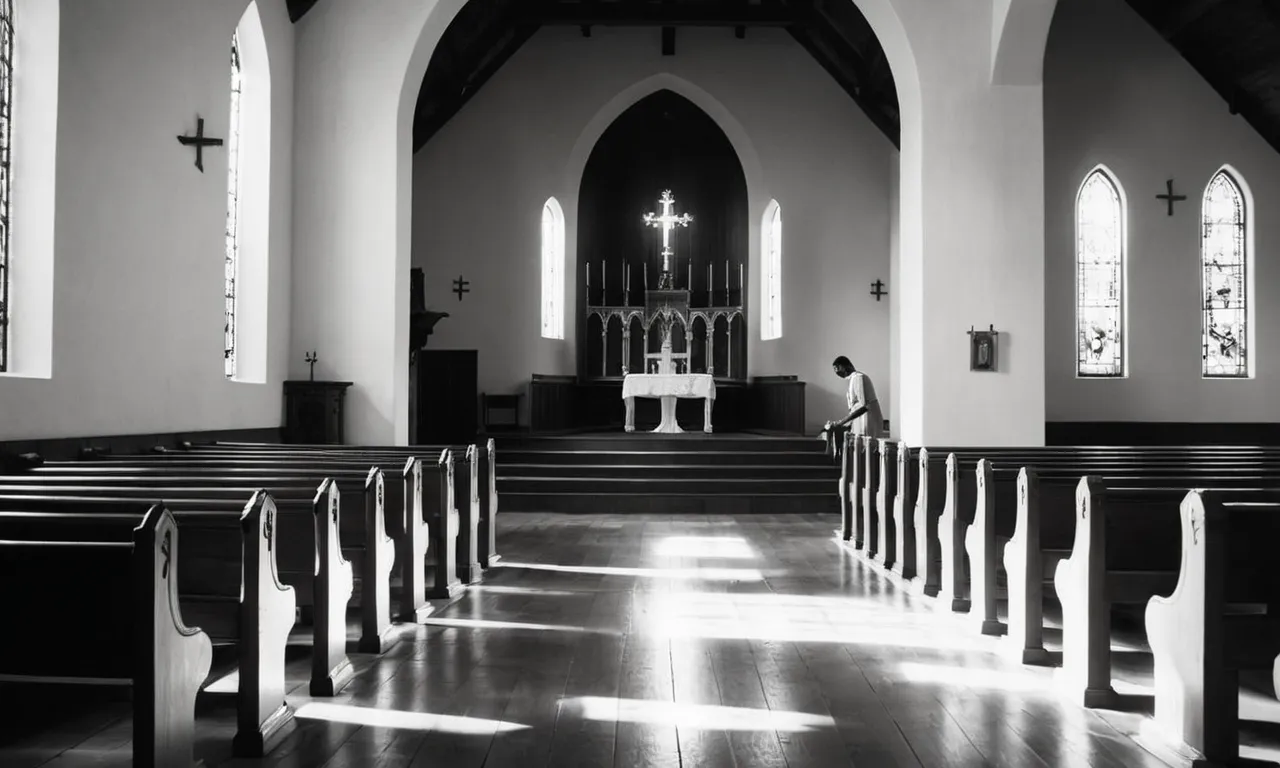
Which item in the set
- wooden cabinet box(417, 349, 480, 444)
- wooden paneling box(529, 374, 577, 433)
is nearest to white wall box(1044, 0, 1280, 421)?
wooden paneling box(529, 374, 577, 433)

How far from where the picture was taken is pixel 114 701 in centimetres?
328

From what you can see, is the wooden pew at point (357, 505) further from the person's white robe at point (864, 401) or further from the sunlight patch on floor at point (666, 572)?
the person's white robe at point (864, 401)

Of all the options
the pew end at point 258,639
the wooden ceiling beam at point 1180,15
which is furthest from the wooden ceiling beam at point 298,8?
the wooden ceiling beam at point 1180,15

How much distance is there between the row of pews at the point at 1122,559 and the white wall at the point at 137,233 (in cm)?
473

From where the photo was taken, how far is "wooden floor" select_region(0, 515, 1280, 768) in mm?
2854

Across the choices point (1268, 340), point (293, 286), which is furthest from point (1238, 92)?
point (293, 286)

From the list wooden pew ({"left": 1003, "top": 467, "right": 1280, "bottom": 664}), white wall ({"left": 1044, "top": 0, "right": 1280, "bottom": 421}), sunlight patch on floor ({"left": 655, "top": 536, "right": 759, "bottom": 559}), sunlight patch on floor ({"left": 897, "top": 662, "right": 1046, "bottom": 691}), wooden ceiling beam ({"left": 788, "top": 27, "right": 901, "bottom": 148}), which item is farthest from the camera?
wooden ceiling beam ({"left": 788, "top": 27, "right": 901, "bottom": 148})

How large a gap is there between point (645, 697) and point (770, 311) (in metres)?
12.0

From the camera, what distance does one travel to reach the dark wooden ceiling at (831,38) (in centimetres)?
1172

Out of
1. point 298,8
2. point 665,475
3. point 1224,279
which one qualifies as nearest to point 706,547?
point 665,475

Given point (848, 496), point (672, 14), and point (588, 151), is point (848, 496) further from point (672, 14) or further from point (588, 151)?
point (588, 151)

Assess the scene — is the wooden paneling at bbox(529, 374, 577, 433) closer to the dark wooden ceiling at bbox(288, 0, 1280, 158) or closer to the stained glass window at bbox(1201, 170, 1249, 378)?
the dark wooden ceiling at bbox(288, 0, 1280, 158)

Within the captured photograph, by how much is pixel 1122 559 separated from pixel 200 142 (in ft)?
21.2

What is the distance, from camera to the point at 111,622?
7.52 ft
